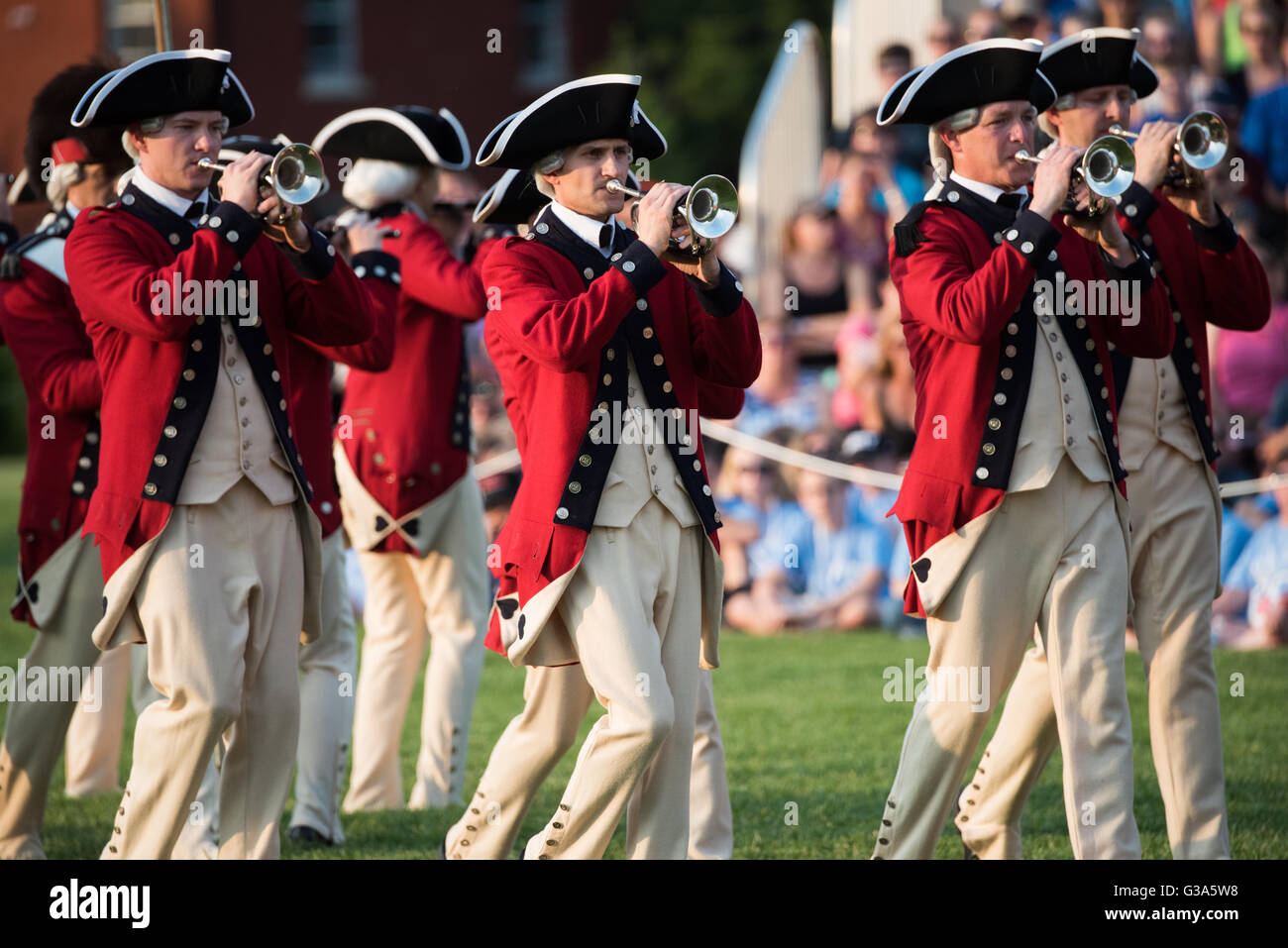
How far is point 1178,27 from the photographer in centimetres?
1250

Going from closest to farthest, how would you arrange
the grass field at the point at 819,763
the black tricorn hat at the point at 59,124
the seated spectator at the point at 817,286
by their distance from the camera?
the black tricorn hat at the point at 59,124 → the grass field at the point at 819,763 → the seated spectator at the point at 817,286

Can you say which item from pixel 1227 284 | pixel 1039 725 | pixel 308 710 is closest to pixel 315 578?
pixel 308 710

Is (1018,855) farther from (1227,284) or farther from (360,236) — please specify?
(360,236)

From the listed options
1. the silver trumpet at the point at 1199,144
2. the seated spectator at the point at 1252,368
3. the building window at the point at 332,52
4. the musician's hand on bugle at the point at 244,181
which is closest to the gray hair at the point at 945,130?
the silver trumpet at the point at 1199,144

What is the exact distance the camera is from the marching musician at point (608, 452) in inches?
195

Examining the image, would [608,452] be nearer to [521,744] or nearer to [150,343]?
[521,744]

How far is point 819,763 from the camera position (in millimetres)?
8031

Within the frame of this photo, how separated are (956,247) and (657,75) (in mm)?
27880

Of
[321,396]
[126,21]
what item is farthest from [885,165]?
[126,21]

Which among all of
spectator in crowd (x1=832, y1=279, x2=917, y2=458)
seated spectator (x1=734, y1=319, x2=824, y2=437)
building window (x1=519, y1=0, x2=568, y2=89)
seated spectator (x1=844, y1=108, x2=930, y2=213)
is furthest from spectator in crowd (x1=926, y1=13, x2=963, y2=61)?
building window (x1=519, y1=0, x2=568, y2=89)

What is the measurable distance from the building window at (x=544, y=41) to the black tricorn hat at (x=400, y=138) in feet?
87.6

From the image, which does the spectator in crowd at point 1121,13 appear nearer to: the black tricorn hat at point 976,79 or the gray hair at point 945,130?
the gray hair at point 945,130

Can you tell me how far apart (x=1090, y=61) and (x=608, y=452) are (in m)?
2.15
